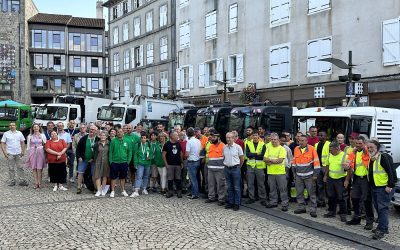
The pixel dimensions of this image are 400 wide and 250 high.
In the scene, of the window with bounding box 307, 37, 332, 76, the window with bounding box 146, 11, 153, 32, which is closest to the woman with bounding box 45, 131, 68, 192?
the window with bounding box 307, 37, 332, 76

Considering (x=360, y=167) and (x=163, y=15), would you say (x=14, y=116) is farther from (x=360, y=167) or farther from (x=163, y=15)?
(x=360, y=167)

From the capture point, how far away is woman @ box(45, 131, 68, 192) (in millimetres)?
11602

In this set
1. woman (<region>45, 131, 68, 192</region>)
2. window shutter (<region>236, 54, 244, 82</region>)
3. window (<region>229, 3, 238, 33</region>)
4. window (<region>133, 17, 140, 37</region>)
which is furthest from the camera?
window (<region>133, 17, 140, 37</region>)

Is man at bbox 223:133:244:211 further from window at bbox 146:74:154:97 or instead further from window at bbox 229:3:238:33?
window at bbox 146:74:154:97

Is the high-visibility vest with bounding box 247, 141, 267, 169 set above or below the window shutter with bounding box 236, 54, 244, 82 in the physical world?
below

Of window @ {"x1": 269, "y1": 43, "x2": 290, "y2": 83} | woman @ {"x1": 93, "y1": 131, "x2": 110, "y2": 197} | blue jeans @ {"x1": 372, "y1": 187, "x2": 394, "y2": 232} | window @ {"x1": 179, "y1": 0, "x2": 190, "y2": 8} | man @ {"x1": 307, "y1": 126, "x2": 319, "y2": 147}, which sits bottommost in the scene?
blue jeans @ {"x1": 372, "y1": 187, "x2": 394, "y2": 232}

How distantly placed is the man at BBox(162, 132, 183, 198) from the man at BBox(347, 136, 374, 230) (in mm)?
4386

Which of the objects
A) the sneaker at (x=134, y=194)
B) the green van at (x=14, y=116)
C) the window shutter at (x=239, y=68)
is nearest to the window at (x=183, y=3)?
the window shutter at (x=239, y=68)

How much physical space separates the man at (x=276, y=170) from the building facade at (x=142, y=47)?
26.1m

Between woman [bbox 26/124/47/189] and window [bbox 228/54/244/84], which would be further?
window [bbox 228/54/244/84]

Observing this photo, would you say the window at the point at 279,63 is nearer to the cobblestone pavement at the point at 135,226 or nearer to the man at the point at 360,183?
the cobblestone pavement at the point at 135,226

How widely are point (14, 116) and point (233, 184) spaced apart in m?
24.9

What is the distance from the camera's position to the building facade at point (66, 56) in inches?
2270

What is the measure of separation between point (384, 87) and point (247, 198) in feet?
35.5
